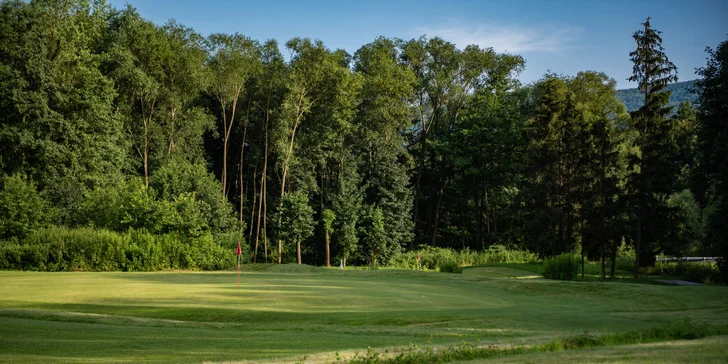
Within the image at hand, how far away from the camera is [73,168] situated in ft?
146

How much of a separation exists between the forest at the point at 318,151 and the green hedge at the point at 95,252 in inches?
4.2

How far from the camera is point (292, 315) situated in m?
15.9

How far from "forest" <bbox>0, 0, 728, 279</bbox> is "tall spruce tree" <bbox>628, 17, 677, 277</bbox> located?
0.11 meters

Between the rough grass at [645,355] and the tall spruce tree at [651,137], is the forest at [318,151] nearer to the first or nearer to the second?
the tall spruce tree at [651,137]

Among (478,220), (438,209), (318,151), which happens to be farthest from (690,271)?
(318,151)

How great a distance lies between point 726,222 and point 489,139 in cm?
2687

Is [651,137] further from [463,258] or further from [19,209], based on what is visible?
[19,209]

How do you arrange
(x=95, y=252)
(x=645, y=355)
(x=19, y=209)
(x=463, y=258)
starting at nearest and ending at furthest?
(x=645, y=355)
(x=95, y=252)
(x=19, y=209)
(x=463, y=258)

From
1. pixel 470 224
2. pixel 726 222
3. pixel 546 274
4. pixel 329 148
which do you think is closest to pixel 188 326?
pixel 546 274

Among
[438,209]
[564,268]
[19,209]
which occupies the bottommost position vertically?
[564,268]

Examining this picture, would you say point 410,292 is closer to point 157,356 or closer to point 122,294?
point 122,294

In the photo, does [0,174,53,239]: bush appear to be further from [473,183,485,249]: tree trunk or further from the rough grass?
[473,183,485,249]: tree trunk

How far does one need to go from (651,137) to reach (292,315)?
25.9m

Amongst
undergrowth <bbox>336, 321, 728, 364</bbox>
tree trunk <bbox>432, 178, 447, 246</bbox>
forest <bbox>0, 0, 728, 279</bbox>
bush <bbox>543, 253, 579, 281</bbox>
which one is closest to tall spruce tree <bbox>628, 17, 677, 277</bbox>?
forest <bbox>0, 0, 728, 279</bbox>
